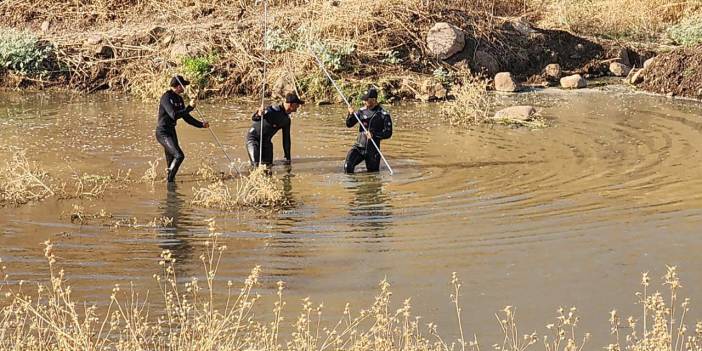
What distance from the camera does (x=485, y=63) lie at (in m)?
24.1

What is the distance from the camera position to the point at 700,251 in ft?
35.5

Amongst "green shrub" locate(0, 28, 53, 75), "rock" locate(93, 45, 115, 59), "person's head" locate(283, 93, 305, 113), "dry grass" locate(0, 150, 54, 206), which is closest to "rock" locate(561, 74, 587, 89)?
"person's head" locate(283, 93, 305, 113)

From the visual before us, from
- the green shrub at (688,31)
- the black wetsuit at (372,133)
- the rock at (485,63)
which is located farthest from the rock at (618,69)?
the black wetsuit at (372,133)

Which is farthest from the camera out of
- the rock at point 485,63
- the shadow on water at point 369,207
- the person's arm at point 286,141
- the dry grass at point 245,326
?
the rock at point 485,63

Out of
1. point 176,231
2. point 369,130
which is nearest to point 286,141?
point 369,130

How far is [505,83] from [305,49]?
14.1 feet

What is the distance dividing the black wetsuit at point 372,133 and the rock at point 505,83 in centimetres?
819

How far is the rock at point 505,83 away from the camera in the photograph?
909 inches

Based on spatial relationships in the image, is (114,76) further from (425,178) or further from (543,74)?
(425,178)

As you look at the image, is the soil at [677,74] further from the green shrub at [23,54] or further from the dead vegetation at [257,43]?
the green shrub at [23,54]

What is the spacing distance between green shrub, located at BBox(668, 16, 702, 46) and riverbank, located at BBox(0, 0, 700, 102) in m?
0.58

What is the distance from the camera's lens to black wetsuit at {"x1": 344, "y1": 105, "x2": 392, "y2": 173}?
15359mm

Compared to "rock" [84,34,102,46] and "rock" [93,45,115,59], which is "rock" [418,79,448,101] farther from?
"rock" [84,34,102,46]

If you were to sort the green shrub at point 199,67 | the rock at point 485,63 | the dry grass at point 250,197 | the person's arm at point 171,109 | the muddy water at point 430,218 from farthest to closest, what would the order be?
A: 1. the rock at point 485,63
2. the green shrub at point 199,67
3. the person's arm at point 171,109
4. the dry grass at point 250,197
5. the muddy water at point 430,218
